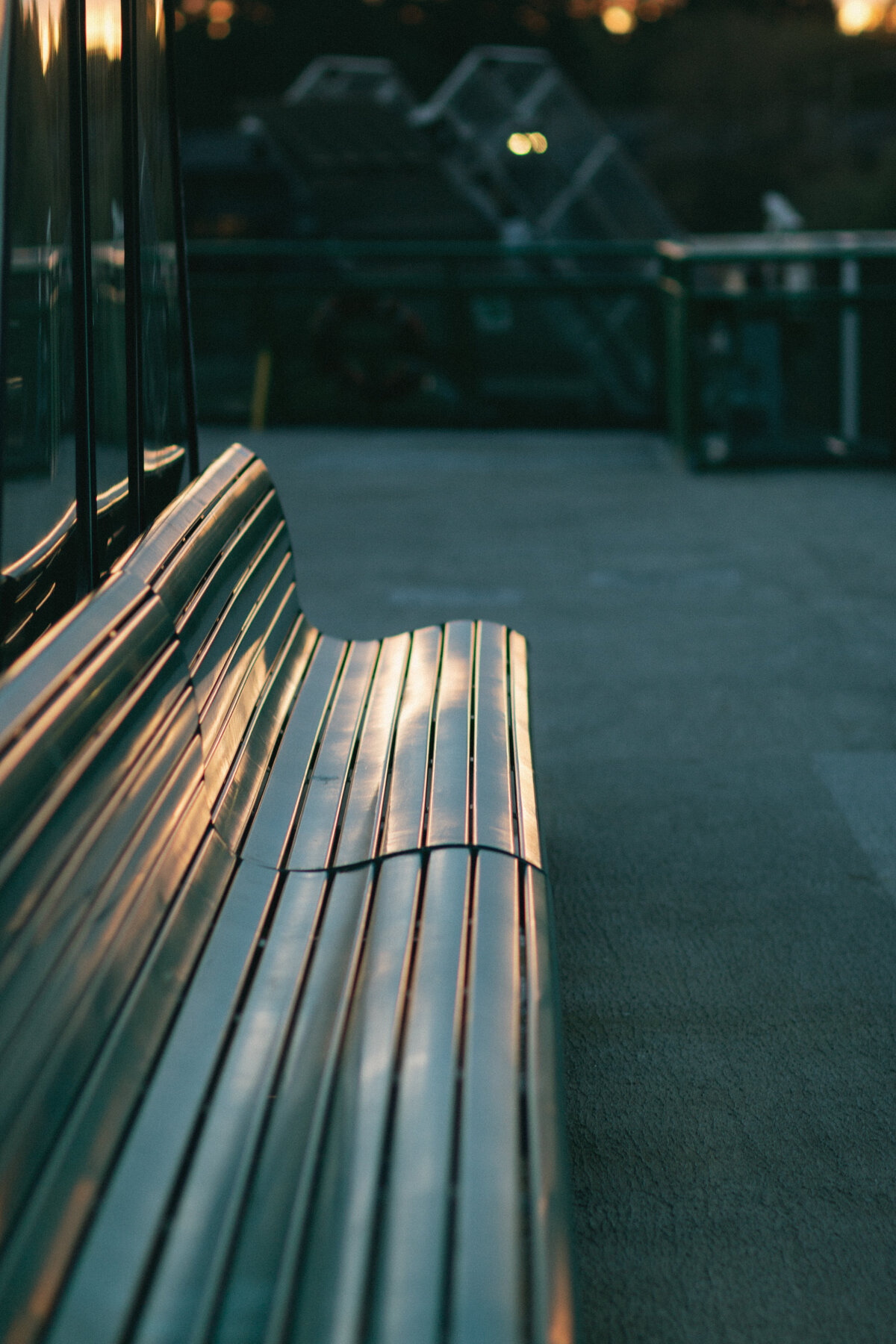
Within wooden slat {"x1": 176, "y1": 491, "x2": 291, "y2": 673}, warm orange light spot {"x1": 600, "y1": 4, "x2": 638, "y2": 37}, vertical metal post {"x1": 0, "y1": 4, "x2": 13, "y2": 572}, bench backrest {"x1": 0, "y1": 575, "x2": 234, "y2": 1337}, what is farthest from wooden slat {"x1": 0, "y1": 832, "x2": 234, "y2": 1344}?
warm orange light spot {"x1": 600, "y1": 4, "x2": 638, "y2": 37}

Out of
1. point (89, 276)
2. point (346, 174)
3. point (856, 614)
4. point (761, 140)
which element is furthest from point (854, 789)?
point (761, 140)

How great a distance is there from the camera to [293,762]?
8.87 feet

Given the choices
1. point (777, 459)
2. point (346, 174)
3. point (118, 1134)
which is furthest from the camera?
point (346, 174)

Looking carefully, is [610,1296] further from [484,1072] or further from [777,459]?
[777,459]

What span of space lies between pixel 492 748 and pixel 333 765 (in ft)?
1.01

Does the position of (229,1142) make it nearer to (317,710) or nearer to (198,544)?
(198,544)

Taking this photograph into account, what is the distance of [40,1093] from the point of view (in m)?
1.42

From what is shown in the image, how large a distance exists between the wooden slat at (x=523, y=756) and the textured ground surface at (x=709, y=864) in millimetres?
452

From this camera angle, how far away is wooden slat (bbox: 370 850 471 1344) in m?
1.27

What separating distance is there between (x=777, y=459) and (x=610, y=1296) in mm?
7584

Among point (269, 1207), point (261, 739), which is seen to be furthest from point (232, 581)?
point (269, 1207)

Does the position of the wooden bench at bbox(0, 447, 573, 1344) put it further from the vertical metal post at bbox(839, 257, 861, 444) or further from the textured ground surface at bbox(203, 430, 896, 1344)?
the vertical metal post at bbox(839, 257, 861, 444)

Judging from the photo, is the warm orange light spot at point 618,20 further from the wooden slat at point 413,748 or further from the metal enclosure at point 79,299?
the wooden slat at point 413,748

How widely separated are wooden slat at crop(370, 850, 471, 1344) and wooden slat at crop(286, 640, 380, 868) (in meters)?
0.34
